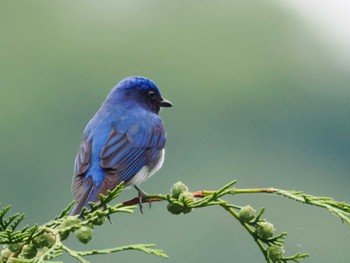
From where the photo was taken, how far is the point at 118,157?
6.59 m

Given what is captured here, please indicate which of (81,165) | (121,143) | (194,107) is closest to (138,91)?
(121,143)

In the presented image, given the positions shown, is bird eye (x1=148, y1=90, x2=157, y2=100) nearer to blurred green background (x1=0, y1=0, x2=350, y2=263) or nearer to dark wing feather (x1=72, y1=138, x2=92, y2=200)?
dark wing feather (x1=72, y1=138, x2=92, y2=200)

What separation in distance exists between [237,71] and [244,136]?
18539 mm

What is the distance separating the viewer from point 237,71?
102 metres

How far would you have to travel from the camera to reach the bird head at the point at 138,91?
24.9 feet

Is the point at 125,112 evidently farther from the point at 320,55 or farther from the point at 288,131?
the point at 320,55

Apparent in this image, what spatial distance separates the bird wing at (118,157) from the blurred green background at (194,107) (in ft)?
107

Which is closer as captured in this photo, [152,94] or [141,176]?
[141,176]

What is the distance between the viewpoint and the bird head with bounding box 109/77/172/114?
7599mm

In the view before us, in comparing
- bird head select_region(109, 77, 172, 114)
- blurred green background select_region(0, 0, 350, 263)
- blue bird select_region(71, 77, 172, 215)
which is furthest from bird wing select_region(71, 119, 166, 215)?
Result: blurred green background select_region(0, 0, 350, 263)

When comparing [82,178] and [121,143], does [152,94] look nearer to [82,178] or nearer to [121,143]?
[121,143]

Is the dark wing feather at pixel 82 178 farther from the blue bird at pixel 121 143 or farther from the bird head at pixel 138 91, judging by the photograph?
the bird head at pixel 138 91

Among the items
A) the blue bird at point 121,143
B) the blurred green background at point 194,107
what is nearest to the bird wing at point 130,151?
the blue bird at point 121,143

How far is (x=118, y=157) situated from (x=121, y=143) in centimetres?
18
